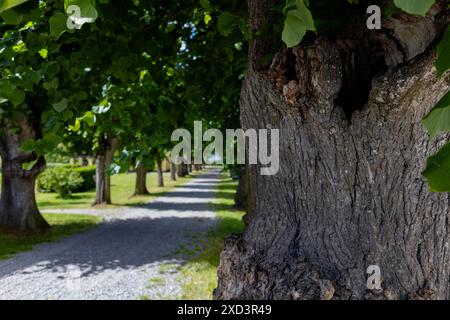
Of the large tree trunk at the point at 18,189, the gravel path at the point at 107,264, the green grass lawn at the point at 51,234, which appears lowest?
the gravel path at the point at 107,264

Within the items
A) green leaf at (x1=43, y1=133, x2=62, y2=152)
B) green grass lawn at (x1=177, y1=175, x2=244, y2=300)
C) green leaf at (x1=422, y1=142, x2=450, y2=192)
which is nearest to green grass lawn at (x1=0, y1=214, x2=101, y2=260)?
green grass lawn at (x1=177, y1=175, x2=244, y2=300)

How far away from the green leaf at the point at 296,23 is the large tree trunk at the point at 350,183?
0.79 m

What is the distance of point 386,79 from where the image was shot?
194 cm

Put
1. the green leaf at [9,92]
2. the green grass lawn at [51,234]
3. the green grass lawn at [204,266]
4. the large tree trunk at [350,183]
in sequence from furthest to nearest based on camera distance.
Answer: the green grass lawn at [51,234] < the green grass lawn at [204,266] < the green leaf at [9,92] < the large tree trunk at [350,183]

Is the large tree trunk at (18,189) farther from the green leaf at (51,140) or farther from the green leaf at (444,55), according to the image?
the green leaf at (444,55)

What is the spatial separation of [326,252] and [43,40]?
2447 millimetres

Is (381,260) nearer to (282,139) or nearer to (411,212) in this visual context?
(411,212)

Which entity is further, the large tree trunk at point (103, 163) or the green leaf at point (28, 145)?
the large tree trunk at point (103, 163)

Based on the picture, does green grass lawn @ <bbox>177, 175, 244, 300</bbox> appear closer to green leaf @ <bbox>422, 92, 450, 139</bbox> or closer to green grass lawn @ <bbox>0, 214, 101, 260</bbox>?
green leaf @ <bbox>422, 92, 450, 139</bbox>

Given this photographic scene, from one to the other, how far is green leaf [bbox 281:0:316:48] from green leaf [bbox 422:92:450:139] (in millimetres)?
425

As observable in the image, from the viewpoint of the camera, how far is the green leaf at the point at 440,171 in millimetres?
1072

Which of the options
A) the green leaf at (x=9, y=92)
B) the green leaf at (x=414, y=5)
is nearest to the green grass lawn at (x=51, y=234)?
the green leaf at (x=9, y=92)

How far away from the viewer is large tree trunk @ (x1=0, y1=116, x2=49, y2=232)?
11172mm
